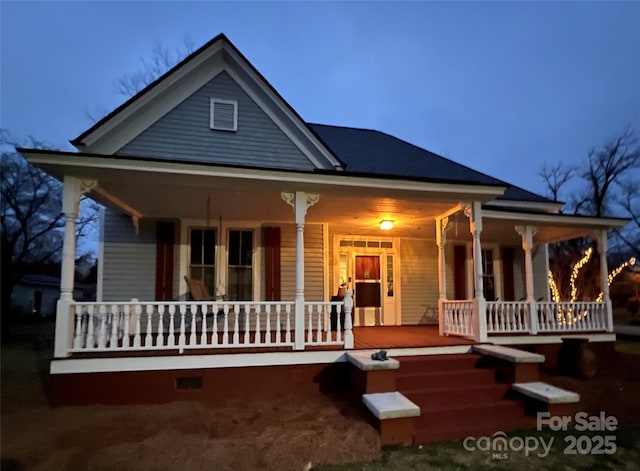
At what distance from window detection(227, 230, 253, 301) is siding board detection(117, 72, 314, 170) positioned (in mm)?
1577

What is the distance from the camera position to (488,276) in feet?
33.0

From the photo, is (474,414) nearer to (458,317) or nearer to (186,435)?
(458,317)

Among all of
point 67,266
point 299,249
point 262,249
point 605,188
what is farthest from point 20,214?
point 605,188

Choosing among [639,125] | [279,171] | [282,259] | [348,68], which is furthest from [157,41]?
[348,68]

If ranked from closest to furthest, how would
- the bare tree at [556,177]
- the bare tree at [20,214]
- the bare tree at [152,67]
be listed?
the bare tree at [20,214] < the bare tree at [152,67] < the bare tree at [556,177]

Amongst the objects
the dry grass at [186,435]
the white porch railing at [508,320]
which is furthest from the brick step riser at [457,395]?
the white porch railing at [508,320]

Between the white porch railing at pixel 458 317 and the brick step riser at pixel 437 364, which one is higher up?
the white porch railing at pixel 458 317

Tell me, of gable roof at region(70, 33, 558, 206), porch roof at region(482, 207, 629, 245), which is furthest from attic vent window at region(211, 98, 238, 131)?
porch roof at region(482, 207, 629, 245)

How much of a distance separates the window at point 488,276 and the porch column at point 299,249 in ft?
20.2

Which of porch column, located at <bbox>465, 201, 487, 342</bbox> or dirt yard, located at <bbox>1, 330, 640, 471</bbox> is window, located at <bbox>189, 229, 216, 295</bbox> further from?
porch column, located at <bbox>465, 201, 487, 342</bbox>

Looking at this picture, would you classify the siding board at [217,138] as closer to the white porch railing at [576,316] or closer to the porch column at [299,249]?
the porch column at [299,249]

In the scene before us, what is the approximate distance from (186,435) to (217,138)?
515 cm

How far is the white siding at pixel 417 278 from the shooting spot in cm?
941

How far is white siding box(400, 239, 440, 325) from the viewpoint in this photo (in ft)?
30.9
